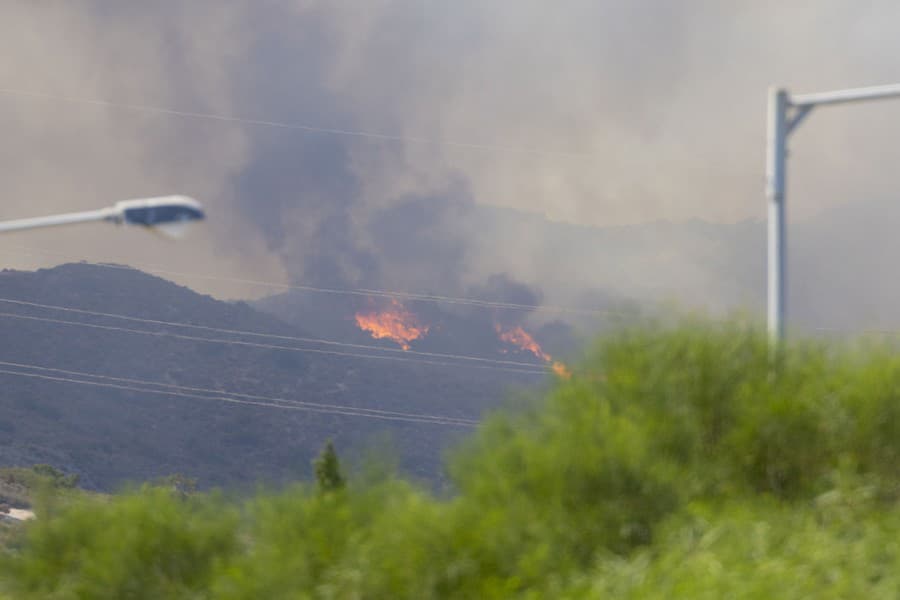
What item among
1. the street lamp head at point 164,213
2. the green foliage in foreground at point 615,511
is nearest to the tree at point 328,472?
the green foliage in foreground at point 615,511

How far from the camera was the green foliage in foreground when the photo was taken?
1272 centimetres

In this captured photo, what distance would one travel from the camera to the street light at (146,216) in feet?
59.0

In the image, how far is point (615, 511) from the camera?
13.9 metres

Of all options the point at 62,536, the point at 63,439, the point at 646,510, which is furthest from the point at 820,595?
the point at 63,439

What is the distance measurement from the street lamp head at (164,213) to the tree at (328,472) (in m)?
3.71

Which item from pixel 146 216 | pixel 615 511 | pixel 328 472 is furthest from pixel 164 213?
pixel 615 511

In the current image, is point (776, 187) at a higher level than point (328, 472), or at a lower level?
higher

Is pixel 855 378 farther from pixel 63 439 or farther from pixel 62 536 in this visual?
pixel 63 439

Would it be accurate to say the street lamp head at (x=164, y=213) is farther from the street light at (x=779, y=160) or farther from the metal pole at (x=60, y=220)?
the street light at (x=779, y=160)

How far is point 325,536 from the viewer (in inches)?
580

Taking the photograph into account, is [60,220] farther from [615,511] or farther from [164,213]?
[615,511]

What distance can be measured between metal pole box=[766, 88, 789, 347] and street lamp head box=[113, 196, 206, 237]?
748 centimetres

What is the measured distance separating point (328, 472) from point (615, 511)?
5330 millimetres

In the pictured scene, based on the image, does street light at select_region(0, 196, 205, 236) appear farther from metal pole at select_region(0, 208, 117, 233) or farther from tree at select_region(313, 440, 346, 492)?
tree at select_region(313, 440, 346, 492)
